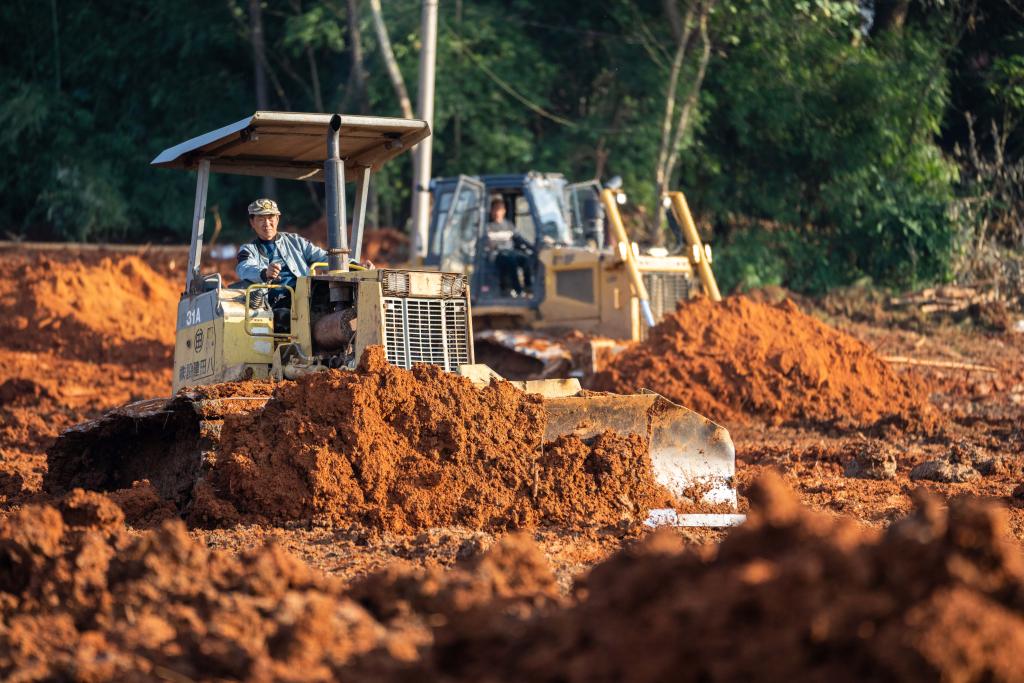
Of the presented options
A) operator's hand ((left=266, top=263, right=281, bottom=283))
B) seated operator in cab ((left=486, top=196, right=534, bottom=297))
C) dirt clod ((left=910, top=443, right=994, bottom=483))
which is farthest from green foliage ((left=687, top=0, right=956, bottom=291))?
operator's hand ((left=266, top=263, right=281, bottom=283))

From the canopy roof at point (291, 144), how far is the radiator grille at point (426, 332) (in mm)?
1271

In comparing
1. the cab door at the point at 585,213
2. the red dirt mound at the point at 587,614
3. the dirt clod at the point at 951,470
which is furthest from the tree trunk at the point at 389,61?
the red dirt mound at the point at 587,614

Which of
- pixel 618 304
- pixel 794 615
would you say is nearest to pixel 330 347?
pixel 794 615

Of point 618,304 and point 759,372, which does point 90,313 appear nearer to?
point 618,304

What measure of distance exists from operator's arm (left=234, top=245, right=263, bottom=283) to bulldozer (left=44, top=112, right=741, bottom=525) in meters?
0.13

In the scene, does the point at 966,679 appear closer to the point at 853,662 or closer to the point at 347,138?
the point at 853,662

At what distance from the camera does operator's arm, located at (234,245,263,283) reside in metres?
9.44

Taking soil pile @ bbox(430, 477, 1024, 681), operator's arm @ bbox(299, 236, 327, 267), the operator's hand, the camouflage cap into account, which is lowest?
soil pile @ bbox(430, 477, 1024, 681)

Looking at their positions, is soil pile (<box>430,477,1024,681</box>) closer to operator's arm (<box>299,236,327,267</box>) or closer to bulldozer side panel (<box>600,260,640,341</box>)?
operator's arm (<box>299,236,327,267</box>)

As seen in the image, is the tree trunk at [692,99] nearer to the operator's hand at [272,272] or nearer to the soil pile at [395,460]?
the operator's hand at [272,272]

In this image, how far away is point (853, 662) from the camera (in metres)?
Answer: 3.36

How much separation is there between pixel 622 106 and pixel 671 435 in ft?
59.4

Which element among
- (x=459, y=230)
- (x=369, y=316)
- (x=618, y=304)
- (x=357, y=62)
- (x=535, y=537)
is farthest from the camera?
(x=357, y=62)

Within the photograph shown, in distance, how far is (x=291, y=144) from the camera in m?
9.53
